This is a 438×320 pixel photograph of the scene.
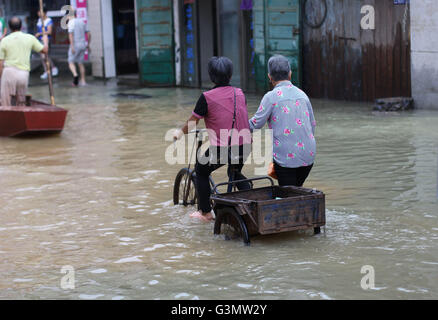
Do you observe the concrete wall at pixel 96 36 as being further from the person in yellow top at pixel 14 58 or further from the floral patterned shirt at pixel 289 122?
the floral patterned shirt at pixel 289 122

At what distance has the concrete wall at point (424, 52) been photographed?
13.6 metres

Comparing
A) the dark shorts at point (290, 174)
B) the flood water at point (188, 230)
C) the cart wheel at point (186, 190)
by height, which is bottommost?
the flood water at point (188, 230)

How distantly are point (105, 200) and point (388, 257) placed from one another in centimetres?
351

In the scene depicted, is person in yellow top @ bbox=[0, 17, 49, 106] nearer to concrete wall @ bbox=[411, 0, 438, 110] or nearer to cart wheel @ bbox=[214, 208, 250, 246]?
concrete wall @ bbox=[411, 0, 438, 110]

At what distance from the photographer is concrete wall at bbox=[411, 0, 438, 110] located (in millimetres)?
13641

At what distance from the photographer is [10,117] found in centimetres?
1270

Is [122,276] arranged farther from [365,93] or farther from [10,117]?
[365,93]

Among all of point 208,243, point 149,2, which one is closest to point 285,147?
point 208,243

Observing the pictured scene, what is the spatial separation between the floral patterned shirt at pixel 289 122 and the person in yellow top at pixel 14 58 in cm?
735

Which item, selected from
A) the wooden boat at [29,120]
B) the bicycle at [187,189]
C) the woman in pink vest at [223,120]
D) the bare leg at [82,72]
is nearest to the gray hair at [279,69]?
the woman in pink vest at [223,120]

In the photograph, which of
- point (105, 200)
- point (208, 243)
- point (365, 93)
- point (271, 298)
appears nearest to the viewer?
point (271, 298)

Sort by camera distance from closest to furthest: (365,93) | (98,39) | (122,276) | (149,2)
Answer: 1. (122,276)
2. (365,93)
3. (149,2)
4. (98,39)

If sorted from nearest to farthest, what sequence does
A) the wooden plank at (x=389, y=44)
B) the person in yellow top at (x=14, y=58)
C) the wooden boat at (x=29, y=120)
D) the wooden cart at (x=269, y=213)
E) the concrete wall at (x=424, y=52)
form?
the wooden cart at (x=269, y=213)
the wooden boat at (x=29, y=120)
the person in yellow top at (x=14, y=58)
the concrete wall at (x=424, y=52)
the wooden plank at (x=389, y=44)

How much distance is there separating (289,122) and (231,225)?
1.01m
